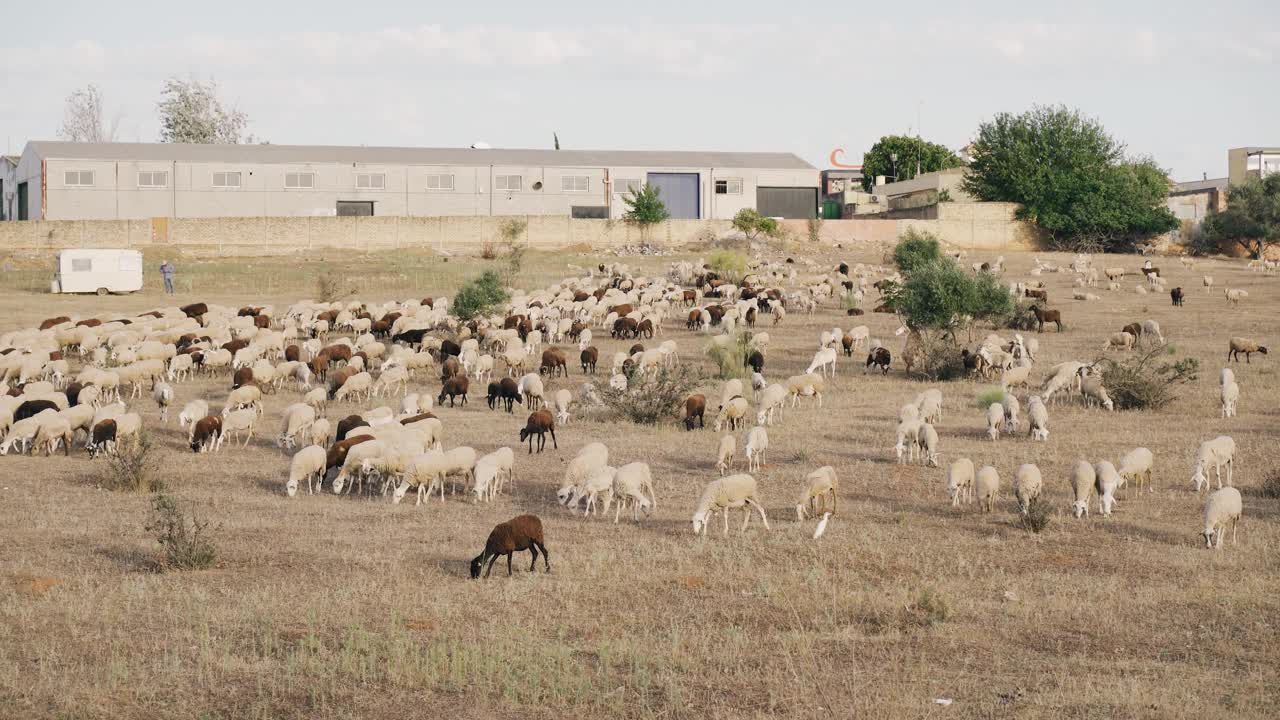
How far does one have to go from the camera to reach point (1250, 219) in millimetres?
62656

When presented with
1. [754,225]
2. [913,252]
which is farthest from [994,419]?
[754,225]

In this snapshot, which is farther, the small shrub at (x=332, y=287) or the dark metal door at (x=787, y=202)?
the dark metal door at (x=787, y=202)

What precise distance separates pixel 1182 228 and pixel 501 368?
52.8 metres

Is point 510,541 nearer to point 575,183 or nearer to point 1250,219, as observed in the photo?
point 575,183

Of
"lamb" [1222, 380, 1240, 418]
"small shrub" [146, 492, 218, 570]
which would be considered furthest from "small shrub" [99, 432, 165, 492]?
"lamb" [1222, 380, 1240, 418]

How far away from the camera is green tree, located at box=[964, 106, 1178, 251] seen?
214 ft

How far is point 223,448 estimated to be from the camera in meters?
18.7

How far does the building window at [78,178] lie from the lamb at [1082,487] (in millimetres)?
58932

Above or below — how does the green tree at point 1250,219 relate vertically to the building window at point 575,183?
below

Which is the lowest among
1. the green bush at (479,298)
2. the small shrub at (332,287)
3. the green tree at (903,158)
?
the green bush at (479,298)

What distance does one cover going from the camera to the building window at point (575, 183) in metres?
69.8

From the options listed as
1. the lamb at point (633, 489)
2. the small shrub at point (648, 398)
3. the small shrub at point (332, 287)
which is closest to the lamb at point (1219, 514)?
the lamb at point (633, 489)

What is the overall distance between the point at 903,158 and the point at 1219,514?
90551mm

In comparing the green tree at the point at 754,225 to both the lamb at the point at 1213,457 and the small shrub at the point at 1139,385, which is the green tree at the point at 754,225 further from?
the lamb at the point at 1213,457
